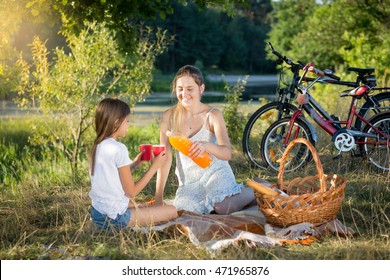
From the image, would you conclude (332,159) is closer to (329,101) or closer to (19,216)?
(19,216)

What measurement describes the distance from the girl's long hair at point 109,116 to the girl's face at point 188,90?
0.62 metres

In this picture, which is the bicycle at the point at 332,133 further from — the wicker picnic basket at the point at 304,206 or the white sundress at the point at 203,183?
the wicker picnic basket at the point at 304,206

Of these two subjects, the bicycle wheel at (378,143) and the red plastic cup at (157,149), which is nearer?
the red plastic cup at (157,149)

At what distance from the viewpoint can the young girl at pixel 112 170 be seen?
12.4 feet

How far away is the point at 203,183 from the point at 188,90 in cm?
75

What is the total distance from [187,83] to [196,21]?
40859 millimetres

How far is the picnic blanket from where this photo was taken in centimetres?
373

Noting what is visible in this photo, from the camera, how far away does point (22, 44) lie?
993 inches

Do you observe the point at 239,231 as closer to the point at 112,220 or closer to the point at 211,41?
the point at 112,220

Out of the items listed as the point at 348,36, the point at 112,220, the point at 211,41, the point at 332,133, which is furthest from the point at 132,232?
the point at 211,41

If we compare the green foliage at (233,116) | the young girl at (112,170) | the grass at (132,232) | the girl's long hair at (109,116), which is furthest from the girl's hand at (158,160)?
the green foliage at (233,116)

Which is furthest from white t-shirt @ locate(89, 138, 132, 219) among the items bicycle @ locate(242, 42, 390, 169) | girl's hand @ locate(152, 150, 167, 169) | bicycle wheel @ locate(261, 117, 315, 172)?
bicycle @ locate(242, 42, 390, 169)
